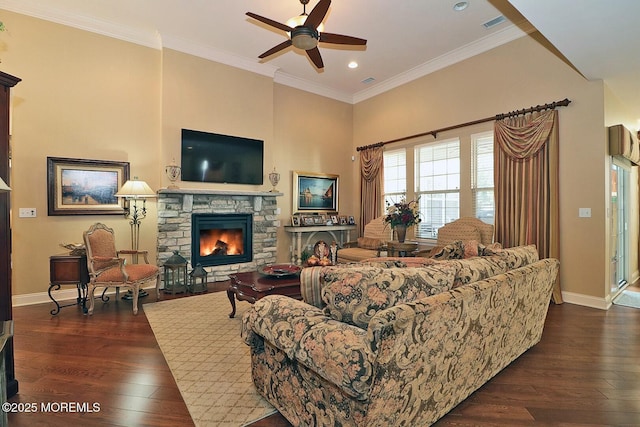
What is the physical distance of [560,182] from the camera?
4.32 metres

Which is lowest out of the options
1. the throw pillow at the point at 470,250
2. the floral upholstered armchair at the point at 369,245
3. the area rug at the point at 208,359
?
the area rug at the point at 208,359

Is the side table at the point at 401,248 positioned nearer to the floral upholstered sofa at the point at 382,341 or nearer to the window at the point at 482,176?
the window at the point at 482,176

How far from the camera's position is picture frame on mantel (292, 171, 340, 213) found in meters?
6.64

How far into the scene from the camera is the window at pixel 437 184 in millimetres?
5539

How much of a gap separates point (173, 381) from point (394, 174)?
5.32 meters

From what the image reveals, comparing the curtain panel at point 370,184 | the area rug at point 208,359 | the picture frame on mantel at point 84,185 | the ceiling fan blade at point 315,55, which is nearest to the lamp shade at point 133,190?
the picture frame on mantel at point 84,185

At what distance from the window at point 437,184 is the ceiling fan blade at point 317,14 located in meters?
3.27

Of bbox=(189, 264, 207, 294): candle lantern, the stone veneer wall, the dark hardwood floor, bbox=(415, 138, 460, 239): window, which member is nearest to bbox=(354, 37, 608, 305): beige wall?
bbox=(415, 138, 460, 239): window

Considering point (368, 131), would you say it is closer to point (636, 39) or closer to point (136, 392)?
point (636, 39)

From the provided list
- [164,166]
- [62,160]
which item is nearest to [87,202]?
[62,160]

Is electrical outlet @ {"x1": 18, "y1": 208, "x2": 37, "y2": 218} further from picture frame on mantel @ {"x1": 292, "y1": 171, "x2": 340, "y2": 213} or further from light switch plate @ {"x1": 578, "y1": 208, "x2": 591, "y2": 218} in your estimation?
light switch plate @ {"x1": 578, "y1": 208, "x2": 591, "y2": 218}

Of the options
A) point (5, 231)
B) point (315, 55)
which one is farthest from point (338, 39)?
point (5, 231)

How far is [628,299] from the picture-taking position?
443 centimetres

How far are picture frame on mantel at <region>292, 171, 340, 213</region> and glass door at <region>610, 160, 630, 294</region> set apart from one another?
180 inches
